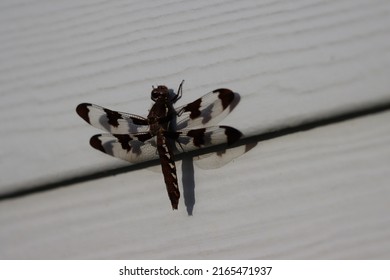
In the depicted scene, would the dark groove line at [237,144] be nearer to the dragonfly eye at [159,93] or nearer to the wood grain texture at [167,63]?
the wood grain texture at [167,63]

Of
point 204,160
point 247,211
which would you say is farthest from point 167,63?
point 247,211

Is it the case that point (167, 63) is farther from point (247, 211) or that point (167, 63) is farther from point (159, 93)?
A: point (247, 211)

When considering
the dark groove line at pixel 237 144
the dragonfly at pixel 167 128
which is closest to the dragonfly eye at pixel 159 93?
the dragonfly at pixel 167 128

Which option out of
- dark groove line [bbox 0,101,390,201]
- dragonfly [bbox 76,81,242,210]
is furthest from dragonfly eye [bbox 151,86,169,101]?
dark groove line [bbox 0,101,390,201]

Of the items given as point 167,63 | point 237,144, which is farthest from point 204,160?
point 167,63

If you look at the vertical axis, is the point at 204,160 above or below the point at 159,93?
below

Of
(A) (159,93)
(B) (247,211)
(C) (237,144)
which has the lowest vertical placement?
(B) (247,211)
